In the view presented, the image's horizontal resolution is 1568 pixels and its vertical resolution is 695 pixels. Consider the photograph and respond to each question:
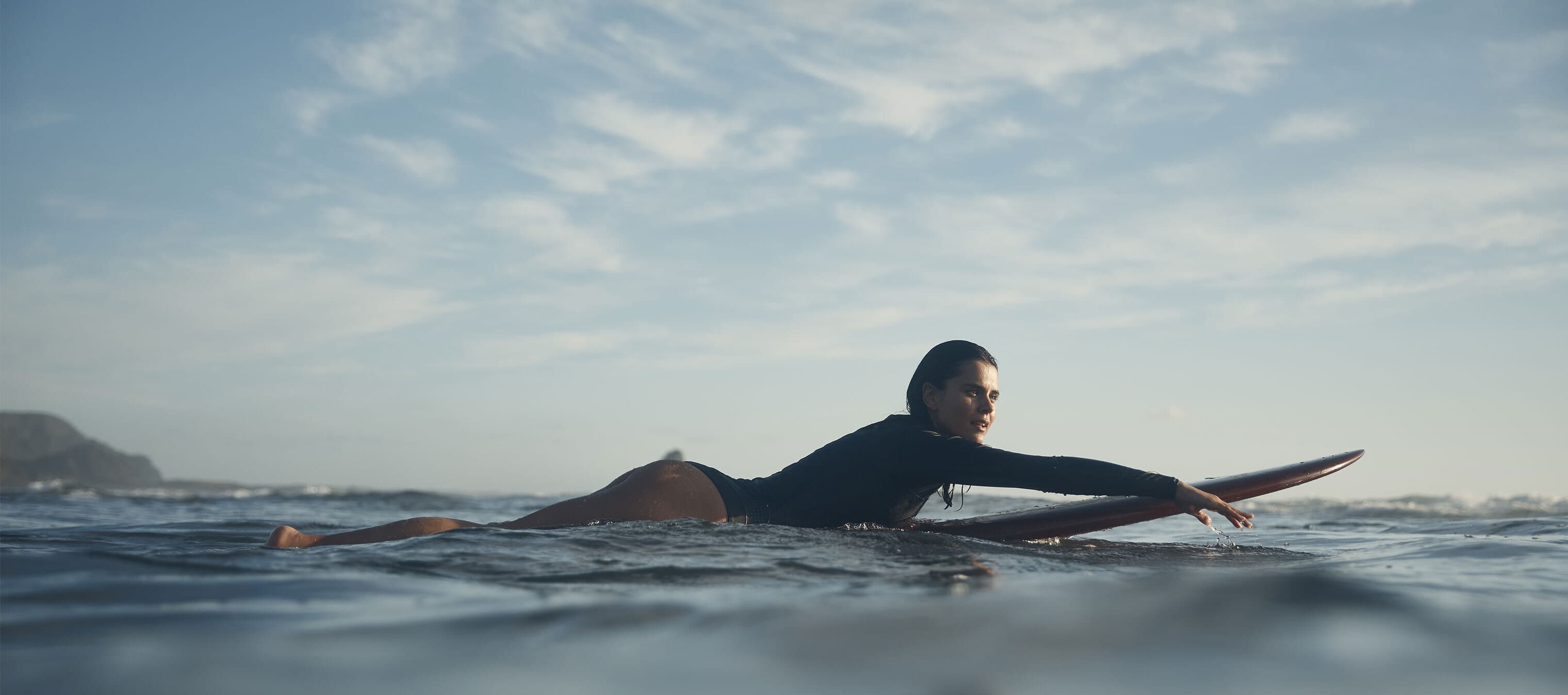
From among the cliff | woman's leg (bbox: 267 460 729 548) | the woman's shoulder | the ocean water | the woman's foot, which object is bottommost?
the ocean water

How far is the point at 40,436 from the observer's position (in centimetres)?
5856

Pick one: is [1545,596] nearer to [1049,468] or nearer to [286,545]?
[1049,468]

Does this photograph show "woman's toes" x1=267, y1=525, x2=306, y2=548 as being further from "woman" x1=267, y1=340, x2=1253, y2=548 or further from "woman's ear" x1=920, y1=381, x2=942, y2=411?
"woman's ear" x1=920, y1=381, x2=942, y2=411

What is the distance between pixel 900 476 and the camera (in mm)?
4457

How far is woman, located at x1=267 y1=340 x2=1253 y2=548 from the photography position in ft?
13.8

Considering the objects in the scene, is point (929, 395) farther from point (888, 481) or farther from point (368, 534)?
point (368, 534)

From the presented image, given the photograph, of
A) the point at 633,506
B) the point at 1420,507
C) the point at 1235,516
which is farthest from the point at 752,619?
the point at 1420,507

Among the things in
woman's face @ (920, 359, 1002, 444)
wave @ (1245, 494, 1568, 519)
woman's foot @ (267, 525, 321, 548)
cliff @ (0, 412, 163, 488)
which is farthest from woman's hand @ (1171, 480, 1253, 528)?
cliff @ (0, 412, 163, 488)

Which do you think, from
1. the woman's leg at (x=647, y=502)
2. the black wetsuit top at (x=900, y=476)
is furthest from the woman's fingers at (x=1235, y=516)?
the woman's leg at (x=647, y=502)

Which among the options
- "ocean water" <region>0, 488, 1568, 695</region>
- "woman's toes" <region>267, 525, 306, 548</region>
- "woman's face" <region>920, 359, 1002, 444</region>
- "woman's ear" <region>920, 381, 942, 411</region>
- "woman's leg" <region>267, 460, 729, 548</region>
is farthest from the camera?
"woman's ear" <region>920, 381, 942, 411</region>

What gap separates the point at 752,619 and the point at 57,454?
236ft

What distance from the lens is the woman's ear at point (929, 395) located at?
4.90 meters

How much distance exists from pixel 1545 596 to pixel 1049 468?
5.96 feet

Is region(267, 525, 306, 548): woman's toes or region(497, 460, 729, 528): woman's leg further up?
region(497, 460, 729, 528): woman's leg
